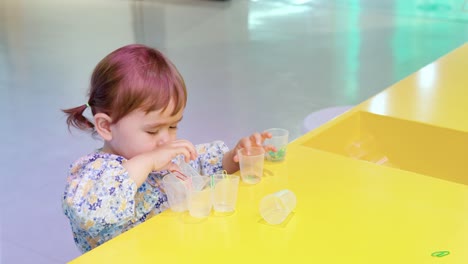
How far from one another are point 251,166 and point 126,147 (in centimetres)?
33

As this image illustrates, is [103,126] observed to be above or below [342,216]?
above

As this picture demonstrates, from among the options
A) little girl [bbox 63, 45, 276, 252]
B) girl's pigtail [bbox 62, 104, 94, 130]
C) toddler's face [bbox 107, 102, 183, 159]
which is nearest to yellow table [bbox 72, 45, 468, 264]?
little girl [bbox 63, 45, 276, 252]

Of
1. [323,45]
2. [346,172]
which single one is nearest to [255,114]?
[323,45]

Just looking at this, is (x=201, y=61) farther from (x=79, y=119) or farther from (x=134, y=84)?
(x=134, y=84)

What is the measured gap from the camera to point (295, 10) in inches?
320

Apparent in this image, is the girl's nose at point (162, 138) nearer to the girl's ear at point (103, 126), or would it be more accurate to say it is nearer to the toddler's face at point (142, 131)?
the toddler's face at point (142, 131)

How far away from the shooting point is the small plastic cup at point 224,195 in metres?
1.52

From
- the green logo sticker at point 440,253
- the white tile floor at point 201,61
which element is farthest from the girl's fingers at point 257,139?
the white tile floor at point 201,61

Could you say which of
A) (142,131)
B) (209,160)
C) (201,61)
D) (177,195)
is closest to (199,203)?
(177,195)

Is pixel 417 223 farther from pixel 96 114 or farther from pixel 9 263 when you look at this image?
pixel 9 263

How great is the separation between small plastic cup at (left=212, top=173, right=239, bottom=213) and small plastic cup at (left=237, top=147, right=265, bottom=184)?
0.45 feet

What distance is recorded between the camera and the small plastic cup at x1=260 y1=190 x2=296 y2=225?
1.45 m

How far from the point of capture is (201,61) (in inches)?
230

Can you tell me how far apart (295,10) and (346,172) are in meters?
6.67
